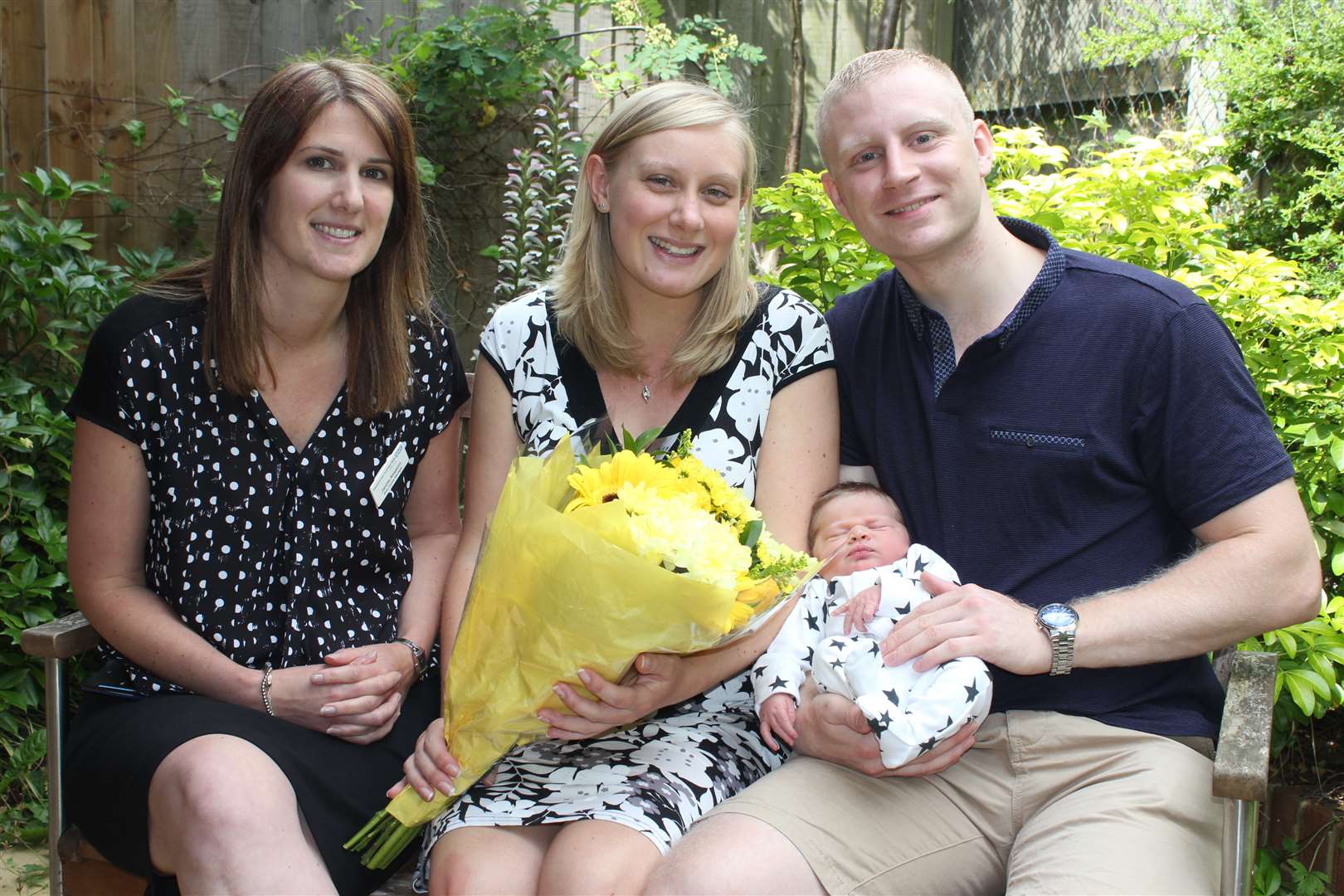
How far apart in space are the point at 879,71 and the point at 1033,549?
1025 millimetres

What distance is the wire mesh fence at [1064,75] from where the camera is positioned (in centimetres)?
441

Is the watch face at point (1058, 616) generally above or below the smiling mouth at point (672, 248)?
below

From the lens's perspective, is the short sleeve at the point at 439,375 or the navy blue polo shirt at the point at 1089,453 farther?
the short sleeve at the point at 439,375

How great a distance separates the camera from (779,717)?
221 cm

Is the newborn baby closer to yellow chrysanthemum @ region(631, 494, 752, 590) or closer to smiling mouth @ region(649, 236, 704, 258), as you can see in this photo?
yellow chrysanthemum @ region(631, 494, 752, 590)

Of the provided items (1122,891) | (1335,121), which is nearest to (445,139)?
(1335,121)

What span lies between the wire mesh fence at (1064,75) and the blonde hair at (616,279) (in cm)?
234

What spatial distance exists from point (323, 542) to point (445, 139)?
3153 mm

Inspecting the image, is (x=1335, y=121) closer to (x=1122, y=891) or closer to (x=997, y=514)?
(x=997, y=514)

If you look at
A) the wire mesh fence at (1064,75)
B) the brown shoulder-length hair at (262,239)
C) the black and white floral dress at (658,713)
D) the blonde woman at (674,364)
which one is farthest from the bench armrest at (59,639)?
the wire mesh fence at (1064,75)

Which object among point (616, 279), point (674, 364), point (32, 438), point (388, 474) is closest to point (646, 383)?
point (674, 364)

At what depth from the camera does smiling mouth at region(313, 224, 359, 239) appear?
2449 mm

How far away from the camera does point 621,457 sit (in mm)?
1917

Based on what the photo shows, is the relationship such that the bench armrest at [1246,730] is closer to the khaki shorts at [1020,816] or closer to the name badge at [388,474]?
the khaki shorts at [1020,816]
